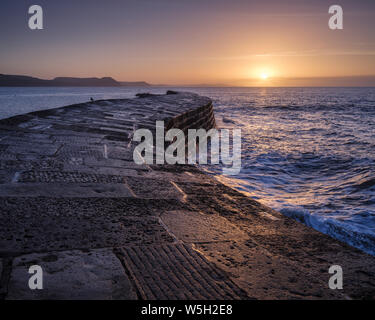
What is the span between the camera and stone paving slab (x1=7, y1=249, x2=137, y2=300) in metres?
1.36

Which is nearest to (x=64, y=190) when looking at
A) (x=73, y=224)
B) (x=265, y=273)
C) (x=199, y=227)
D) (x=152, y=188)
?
(x=73, y=224)

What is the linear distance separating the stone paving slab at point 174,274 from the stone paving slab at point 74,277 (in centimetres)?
8

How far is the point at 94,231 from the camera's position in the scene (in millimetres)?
1963

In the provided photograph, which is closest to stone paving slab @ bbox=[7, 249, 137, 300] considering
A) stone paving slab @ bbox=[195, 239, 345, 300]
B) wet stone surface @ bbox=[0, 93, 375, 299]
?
wet stone surface @ bbox=[0, 93, 375, 299]

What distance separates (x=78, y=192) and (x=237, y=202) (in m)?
1.58

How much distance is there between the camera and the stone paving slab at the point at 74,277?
4.45 feet

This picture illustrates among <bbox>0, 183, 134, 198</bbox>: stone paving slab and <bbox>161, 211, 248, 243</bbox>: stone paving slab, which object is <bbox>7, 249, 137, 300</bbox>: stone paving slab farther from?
<bbox>0, 183, 134, 198</bbox>: stone paving slab

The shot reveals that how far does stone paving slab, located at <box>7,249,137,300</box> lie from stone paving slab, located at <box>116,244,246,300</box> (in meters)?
0.08

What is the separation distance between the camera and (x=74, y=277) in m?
1.48

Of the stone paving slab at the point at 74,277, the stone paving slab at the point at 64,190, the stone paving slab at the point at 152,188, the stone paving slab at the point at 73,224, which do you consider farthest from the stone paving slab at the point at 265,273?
the stone paving slab at the point at 64,190

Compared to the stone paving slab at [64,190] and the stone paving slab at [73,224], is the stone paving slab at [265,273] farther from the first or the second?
the stone paving slab at [64,190]

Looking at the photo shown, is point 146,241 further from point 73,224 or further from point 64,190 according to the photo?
point 64,190

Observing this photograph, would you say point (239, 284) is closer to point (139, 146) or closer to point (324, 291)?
point (324, 291)

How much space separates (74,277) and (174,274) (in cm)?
51
